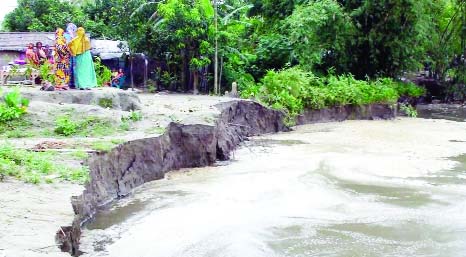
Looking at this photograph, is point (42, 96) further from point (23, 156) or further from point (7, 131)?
point (23, 156)

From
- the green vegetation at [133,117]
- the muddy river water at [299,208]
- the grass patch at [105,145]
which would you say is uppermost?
the green vegetation at [133,117]

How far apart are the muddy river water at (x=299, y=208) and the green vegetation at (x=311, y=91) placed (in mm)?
4279

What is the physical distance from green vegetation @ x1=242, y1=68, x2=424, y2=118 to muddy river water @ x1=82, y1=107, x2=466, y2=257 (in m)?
4.28

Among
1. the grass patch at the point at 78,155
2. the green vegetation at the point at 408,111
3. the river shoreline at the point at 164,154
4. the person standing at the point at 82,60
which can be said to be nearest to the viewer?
the river shoreline at the point at 164,154

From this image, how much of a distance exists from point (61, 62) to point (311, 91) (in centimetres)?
900

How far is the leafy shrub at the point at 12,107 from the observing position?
1092 cm

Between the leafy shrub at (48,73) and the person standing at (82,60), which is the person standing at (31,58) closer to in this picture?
the leafy shrub at (48,73)

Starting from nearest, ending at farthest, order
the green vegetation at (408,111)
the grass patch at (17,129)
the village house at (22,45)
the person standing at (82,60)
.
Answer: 1. the grass patch at (17,129)
2. the person standing at (82,60)
3. the village house at (22,45)
4. the green vegetation at (408,111)

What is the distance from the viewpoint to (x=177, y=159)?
1220 centimetres

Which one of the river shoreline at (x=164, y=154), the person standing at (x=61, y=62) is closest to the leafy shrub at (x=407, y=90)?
the river shoreline at (x=164, y=154)

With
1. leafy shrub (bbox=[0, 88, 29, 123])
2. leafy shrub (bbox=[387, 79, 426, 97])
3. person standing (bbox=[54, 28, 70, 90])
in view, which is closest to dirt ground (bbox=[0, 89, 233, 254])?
leafy shrub (bbox=[0, 88, 29, 123])

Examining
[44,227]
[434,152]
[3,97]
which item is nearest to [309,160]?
[434,152]

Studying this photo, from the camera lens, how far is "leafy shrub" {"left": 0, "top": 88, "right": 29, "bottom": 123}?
1092cm

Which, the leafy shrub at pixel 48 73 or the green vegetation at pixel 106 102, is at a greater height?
the leafy shrub at pixel 48 73
